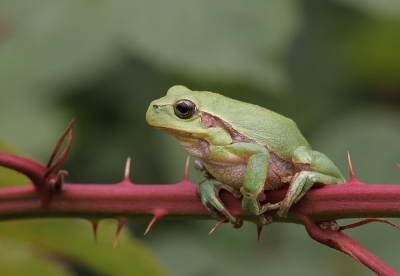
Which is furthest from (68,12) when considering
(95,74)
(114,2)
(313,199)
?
(313,199)

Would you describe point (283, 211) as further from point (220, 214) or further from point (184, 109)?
point (184, 109)

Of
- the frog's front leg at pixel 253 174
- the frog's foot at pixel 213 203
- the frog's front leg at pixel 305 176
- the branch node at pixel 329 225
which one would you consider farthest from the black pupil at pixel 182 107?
the branch node at pixel 329 225

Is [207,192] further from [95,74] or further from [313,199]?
[95,74]

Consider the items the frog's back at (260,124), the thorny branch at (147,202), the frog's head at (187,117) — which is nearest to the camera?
the thorny branch at (147,202)

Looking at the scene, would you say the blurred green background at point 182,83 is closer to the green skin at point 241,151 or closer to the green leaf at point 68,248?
the green leaf at point 68,248

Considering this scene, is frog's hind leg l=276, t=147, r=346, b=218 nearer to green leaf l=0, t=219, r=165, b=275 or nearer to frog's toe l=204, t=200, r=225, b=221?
frog's toe l=204, t=200, r=225, b=221

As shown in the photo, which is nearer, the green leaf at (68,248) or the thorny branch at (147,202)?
the thorny branch at (147,202)
